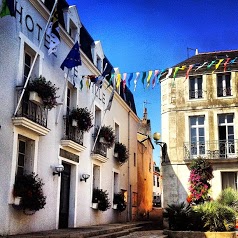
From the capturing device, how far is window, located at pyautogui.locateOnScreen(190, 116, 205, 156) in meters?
21.0

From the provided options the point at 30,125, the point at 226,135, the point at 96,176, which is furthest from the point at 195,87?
the point at 30,125

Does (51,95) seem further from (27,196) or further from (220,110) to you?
(220,110)

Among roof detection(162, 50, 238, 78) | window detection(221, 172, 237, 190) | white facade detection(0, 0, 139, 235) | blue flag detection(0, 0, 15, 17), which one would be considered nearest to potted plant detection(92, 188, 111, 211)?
white facade detection(0, 0, 139, 235)

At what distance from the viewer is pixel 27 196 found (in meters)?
10.4

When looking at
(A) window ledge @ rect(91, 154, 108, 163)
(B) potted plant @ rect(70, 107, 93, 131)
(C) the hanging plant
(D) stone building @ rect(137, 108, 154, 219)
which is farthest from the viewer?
(D) stone building @ rect(137, 108, 154, 219)

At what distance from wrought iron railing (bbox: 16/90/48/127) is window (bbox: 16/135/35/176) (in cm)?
64

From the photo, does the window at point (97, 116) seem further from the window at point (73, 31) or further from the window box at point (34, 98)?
the window box at point (34, 98)

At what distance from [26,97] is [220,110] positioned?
1281 centimetres

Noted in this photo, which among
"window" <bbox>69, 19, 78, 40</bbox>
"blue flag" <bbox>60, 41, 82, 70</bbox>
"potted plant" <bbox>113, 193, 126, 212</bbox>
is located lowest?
"potted plant" <bbox>113, 193, 126, 212</bbox>

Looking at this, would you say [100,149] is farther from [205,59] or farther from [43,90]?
[205,59]

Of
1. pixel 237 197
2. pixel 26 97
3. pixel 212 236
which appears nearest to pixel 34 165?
pixel 26 97

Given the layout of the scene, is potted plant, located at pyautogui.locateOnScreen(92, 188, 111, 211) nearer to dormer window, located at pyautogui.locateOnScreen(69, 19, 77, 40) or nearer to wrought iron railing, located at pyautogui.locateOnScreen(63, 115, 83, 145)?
wrought iron railing, located at pyautogui.locateOnScreen(63, 115, 83, 145)

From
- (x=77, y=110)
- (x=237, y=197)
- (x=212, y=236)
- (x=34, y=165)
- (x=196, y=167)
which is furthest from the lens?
(x=196, y=167)

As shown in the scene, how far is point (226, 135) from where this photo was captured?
20.9m
